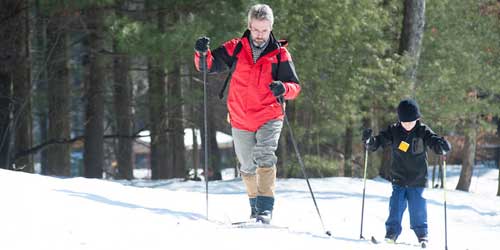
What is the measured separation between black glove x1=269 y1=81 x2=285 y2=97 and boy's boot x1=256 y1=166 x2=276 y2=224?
70 centimetres

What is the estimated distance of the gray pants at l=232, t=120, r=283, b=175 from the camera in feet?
24.7

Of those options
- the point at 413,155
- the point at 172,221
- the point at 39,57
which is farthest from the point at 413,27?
the point at 172,221

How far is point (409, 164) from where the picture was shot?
8172 mm

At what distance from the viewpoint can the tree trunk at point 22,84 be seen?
17.2 metres

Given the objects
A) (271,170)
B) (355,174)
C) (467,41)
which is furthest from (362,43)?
(271,170)

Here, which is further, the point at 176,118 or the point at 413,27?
the point at 176,118

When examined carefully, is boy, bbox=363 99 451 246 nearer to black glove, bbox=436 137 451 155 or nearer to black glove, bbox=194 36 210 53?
black glove, bbox=436 137 451 155

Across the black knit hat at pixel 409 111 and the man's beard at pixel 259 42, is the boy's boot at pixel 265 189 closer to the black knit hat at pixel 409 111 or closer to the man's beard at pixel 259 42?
the man's beard at pixel 259 42

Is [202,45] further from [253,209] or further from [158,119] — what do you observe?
[158,119]

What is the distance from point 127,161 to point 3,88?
8534mm

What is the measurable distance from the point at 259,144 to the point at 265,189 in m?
0.39

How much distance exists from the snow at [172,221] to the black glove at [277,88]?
3.62 feet

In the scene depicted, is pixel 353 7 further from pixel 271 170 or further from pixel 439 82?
pixel 271 170

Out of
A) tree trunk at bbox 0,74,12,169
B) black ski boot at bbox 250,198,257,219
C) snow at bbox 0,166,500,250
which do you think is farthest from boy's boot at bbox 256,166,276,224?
tree trunk at bbox 0,74,12,169
